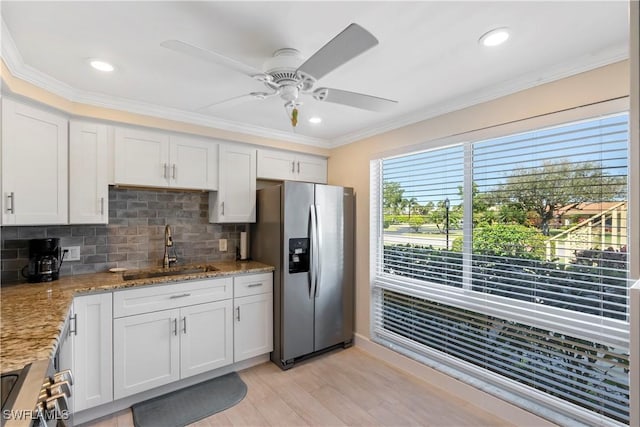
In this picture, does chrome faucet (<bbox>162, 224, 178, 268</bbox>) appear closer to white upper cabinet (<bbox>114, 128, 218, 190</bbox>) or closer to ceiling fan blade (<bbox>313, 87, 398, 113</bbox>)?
white upper cabinet (<bbox>114, 128, 218, 190</bbox>)

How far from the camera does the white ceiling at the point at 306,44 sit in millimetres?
1434

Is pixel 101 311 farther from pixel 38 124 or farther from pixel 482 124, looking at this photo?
pixel 482 124

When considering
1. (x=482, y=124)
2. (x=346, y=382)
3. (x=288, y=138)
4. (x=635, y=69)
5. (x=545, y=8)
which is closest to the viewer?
(x=635, y=69)

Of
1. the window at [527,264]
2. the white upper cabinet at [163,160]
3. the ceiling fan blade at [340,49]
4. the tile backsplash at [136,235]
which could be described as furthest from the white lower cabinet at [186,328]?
the ceiling fan blade at [340,49]

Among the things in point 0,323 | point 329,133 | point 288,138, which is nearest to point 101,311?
point 0,323

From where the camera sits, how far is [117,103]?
247cm

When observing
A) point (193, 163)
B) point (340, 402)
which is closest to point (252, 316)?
point (340, 402)

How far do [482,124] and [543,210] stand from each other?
29.9 inches

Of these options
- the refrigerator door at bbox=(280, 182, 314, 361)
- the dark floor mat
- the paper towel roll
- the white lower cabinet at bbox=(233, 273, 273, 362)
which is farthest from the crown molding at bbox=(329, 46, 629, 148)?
the dark floor mat

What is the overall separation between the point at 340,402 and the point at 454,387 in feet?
3.05

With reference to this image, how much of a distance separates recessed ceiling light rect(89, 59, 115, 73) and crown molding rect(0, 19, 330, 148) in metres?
0.35

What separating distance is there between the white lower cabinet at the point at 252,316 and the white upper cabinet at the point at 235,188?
654mm

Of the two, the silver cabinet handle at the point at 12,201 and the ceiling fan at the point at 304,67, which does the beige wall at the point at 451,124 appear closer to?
the ceiling fan at the point at 304,67

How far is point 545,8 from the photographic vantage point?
1.42 meters
